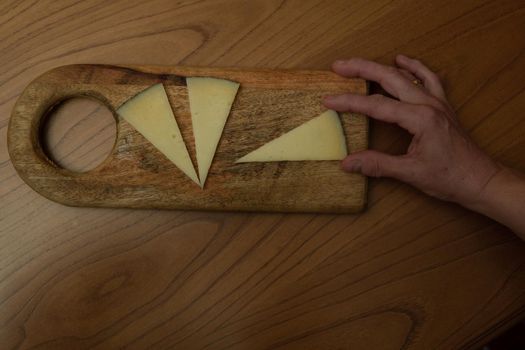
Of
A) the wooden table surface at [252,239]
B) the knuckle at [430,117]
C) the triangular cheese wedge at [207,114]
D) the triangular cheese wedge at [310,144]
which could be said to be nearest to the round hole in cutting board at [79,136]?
the wooden table surface at [252,239]

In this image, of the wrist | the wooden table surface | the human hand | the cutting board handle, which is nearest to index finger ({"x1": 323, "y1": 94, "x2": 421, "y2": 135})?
the human hand

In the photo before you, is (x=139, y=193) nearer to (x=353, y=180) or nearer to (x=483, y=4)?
(x=353, y=180)

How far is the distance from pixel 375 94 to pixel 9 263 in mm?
1015

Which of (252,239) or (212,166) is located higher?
(212,166)

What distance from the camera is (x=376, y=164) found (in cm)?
98

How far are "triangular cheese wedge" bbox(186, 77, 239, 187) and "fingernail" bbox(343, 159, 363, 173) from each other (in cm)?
32

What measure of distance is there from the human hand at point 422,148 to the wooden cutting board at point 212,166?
5cm

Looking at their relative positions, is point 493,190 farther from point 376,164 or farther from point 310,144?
point 310,144

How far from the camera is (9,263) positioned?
1052 mm

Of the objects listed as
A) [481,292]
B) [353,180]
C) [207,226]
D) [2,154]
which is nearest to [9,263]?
[2,154]

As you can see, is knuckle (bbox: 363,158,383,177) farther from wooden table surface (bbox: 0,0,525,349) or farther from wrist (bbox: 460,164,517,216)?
wrist (bbox: 460,164,517,216)

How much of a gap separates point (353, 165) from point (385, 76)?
24cm

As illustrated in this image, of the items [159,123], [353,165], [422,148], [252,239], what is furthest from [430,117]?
[159,123]

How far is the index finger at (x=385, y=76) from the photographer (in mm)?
1007
